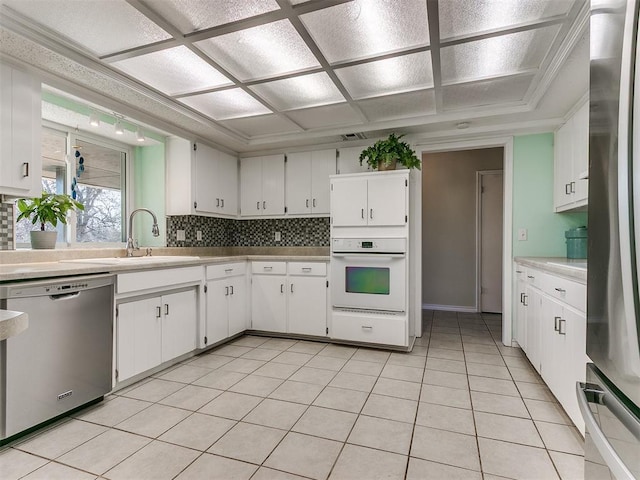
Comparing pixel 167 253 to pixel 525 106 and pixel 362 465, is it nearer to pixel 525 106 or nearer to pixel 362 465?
pixel 362 465

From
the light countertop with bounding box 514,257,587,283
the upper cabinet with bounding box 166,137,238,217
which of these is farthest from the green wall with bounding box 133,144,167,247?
the light countertop with bounding box 514,257,587,283

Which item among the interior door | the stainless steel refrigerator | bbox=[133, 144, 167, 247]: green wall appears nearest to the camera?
the stainless steel refrigerator

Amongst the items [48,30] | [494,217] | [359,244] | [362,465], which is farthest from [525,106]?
[48,30]

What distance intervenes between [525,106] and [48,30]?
3483mm

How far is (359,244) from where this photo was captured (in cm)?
338

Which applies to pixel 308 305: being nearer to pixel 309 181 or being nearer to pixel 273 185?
pixel 309 181

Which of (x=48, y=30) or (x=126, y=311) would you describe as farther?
(x=126, y=311)

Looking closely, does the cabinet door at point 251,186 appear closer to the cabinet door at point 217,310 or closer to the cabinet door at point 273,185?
the cabinet door at point 273,185

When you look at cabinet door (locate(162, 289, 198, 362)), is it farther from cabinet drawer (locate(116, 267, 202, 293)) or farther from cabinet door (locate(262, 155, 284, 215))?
cabinet door (locate(262, 155, 284, 215))

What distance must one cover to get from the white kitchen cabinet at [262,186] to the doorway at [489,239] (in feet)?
9.48

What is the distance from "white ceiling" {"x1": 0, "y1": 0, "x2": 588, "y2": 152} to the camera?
5.82 ft

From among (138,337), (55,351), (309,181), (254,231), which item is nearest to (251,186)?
(254,231)

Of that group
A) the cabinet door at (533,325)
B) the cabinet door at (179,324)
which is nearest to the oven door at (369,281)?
the cabinet door at (533,325)

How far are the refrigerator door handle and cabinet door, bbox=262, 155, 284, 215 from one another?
3602mm
